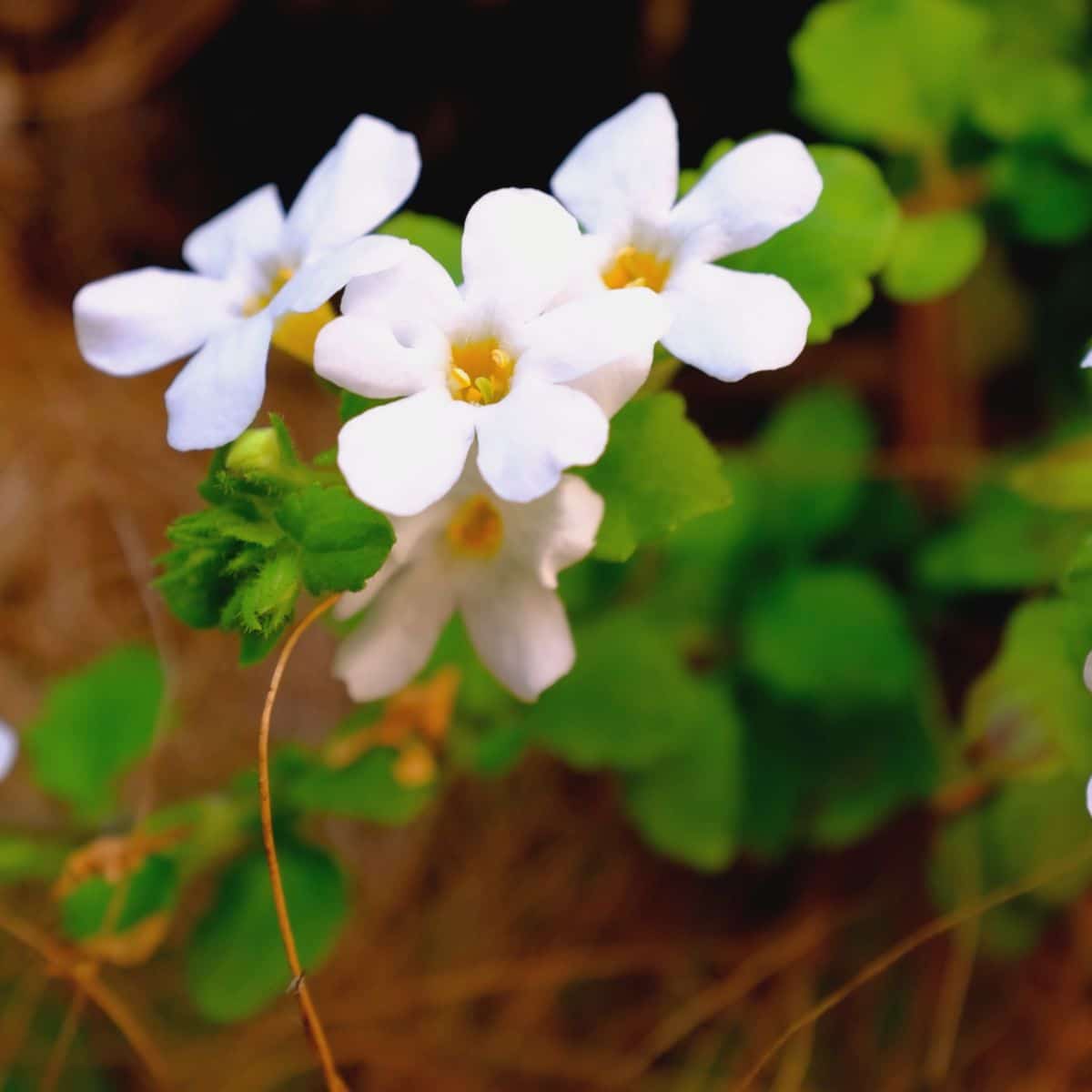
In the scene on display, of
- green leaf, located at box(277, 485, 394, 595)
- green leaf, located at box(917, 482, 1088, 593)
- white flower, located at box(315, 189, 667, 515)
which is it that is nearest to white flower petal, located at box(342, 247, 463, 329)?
white flower, located at box(315, 189, 667, 515)

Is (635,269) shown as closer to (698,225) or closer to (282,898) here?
(698,225)

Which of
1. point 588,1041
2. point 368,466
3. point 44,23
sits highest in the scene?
point 44,23

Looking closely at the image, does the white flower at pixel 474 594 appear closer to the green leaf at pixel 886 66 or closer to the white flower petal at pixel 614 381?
the white flower petal at pixel 614 381

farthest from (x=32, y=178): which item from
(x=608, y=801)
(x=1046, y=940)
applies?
(x=1046, y=940)

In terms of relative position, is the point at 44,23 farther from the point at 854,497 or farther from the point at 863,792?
the point at 863,792

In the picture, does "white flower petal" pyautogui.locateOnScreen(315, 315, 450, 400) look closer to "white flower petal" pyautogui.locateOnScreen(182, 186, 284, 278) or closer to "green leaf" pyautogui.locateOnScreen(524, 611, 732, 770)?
"white flower petal" pyautogui.locateOnScreen(182, 186, 284, 278)

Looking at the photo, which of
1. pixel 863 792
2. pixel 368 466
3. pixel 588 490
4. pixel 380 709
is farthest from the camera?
pixel 863 792

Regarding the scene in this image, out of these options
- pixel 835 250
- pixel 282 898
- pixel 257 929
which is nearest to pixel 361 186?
pixel 835 250

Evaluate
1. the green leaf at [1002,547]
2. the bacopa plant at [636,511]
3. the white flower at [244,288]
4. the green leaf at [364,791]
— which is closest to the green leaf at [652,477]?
the bacopa plant at [636,511]
